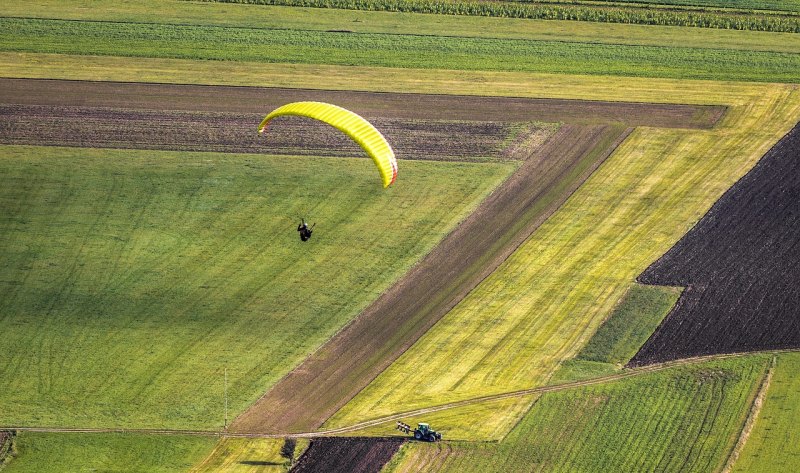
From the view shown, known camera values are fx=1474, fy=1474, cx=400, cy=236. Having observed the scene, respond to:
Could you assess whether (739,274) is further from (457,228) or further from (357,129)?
(357,129)

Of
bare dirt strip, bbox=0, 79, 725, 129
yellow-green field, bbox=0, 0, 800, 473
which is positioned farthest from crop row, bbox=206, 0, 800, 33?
bare dirt strip, bbox=0, 79, 725, 129

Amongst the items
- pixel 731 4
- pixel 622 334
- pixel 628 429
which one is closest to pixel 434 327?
pixel 622 334

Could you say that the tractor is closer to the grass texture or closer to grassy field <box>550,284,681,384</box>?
grassy field <box>550,284,681,384</box>

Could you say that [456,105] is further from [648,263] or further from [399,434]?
[399,434]

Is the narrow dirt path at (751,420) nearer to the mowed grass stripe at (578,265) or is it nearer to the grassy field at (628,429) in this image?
the grassy field at (628,429)

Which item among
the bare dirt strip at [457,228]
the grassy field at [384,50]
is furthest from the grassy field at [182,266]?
the grassy field at [384,50]
